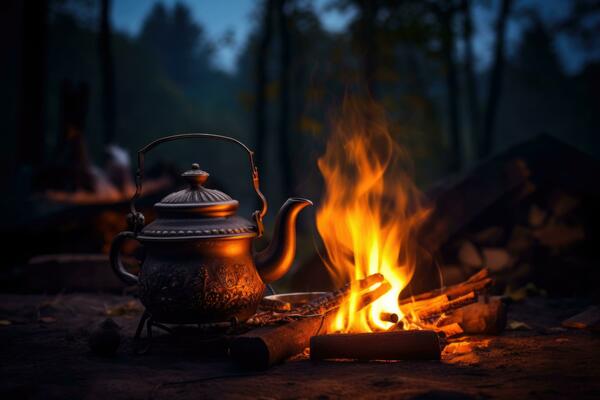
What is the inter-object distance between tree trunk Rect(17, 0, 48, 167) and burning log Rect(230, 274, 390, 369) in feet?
23.8

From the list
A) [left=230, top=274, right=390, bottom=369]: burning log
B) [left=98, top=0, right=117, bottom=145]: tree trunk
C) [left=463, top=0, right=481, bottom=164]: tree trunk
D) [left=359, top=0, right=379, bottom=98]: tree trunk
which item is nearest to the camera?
[left=230, top=274, right=390, bottom=369]: burning log

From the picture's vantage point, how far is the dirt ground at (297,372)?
2.60m

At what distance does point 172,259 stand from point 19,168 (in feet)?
22.8

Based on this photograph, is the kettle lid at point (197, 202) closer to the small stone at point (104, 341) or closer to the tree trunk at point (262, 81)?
the small stone at point (104, 341)

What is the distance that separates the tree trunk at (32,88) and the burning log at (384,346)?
7.55 m

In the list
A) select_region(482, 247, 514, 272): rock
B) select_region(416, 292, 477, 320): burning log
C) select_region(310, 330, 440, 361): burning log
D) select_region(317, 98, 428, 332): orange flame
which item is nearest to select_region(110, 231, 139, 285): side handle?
select_region(310, 330, 440, 361): burning log

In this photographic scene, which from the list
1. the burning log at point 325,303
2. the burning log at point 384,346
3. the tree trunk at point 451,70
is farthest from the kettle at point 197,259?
the tree trunk at point 451,70

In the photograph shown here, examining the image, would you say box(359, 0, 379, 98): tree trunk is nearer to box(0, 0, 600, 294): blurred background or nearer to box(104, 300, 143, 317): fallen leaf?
box(0, 0, 600, 294): blurred background

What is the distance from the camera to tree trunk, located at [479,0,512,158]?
42.4ft

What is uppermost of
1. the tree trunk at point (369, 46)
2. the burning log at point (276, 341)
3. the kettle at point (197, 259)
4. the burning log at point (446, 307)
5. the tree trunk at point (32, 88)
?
the tree trunk at point (369, 46)

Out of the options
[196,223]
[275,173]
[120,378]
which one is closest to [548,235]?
[196,223]

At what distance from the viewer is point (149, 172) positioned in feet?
30.7

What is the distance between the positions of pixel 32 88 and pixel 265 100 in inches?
196

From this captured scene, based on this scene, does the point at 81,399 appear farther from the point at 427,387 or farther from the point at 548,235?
the point at 548,235
